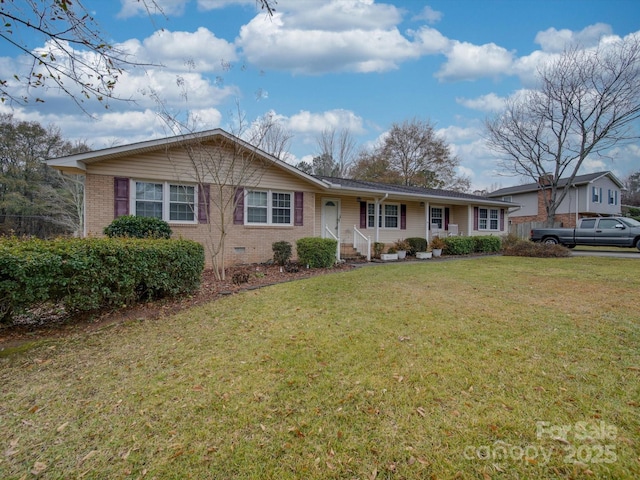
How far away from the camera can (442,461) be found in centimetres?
202

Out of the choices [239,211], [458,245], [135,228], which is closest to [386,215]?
[458,245]

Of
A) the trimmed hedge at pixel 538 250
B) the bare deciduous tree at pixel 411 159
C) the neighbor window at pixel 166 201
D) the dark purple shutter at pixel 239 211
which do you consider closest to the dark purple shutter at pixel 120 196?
the neighbor window at pixel 166 201

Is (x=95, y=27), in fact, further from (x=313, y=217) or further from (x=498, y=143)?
(x=498, y=143)

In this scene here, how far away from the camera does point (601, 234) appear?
14672 mm

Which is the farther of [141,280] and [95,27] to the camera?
[141,280]

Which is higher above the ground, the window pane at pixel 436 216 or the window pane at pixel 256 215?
the window pane at pixel 436 216

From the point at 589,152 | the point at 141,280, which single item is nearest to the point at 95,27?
the point at 141,280

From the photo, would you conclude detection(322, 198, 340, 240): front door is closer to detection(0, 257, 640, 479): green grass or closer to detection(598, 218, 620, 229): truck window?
detection(0, 257, 640, 479): green grass

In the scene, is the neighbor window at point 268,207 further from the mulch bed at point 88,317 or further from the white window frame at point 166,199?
the mulch bed at point 88,317

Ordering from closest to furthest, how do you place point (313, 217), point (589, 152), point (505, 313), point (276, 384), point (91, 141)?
point (276, 384), point (505, 313), point (313, 217), point (589, 152), point (91, 141)

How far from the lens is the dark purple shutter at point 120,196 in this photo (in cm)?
874

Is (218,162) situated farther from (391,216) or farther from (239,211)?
(391,216)

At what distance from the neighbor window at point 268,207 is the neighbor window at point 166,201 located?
1837mm

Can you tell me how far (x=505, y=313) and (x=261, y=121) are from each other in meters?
8.30
